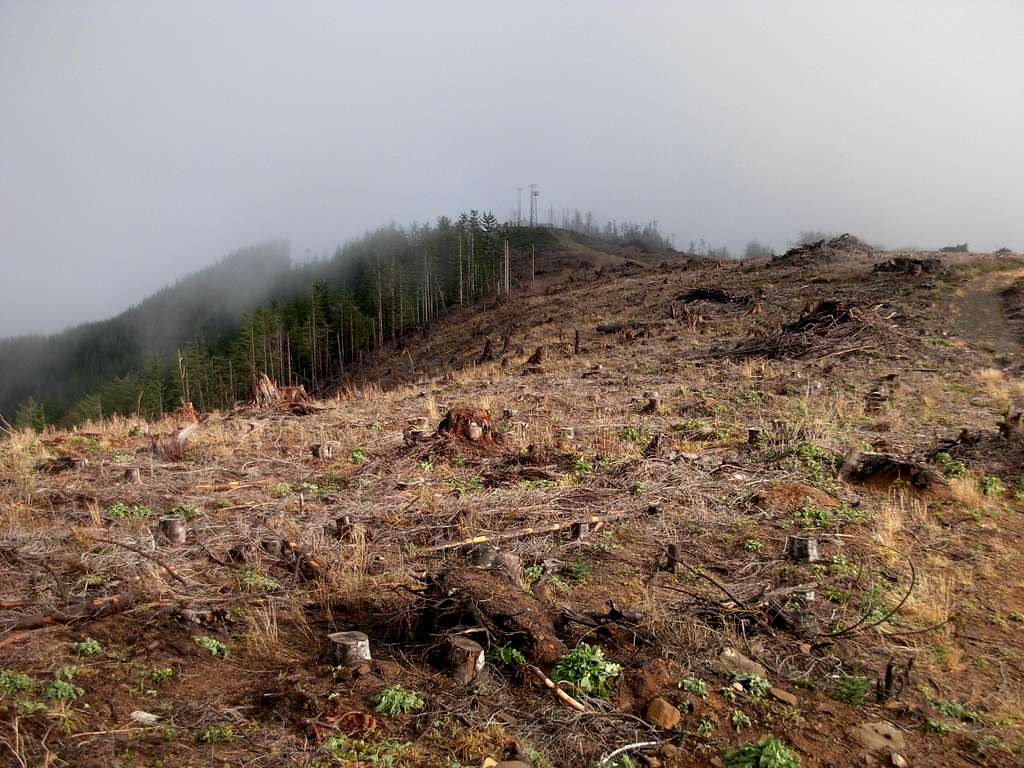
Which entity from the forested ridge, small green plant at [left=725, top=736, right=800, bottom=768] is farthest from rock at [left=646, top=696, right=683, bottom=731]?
the forested ridge

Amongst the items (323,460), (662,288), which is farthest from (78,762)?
(662,288)

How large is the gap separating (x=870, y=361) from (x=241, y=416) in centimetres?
1531

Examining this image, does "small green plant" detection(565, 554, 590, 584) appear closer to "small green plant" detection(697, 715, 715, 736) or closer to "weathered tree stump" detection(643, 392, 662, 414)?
"small green plant" detection(697, 715, 715, 736)

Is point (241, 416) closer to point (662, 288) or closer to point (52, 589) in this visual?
point (52, 589)

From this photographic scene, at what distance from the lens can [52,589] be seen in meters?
3.95

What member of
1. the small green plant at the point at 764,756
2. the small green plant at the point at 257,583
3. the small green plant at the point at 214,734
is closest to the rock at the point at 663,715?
the small green plant at the point at 764,756

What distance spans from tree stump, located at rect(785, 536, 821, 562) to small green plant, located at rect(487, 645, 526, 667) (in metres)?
2.83

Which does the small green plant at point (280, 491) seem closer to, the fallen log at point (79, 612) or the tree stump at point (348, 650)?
the fallen log at point (79, 612)

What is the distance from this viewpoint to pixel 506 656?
11.0ft

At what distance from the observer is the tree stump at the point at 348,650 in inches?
127

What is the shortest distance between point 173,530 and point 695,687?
455 cm

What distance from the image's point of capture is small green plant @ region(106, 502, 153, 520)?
5.77m

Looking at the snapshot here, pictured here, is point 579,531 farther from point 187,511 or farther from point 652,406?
point 652,406

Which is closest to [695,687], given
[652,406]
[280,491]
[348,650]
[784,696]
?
[784,696]
